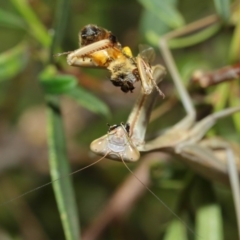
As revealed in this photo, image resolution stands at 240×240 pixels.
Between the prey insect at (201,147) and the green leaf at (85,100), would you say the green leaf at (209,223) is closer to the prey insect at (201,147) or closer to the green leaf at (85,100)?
the prey insect at (201,147)

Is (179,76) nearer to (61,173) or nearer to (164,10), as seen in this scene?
(164,10)

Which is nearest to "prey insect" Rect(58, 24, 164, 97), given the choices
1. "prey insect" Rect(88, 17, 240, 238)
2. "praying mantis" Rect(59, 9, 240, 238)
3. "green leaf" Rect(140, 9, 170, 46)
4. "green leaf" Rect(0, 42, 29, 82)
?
"praying mantis" Rect(59, 9, 240, 238)

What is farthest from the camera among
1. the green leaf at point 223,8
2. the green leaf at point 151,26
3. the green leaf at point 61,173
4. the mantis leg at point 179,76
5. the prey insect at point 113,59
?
the green leaf at point 151,26

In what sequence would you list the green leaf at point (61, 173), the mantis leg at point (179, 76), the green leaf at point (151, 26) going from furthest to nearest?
the green leaf at point (151, 26)
the mantis leg at point (179, 76)
the green leaf at point (61, 173)

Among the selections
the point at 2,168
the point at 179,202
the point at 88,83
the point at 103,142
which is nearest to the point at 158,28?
the point at 88,83

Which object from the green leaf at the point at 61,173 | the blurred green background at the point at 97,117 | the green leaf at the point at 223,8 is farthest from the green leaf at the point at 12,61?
the green leaf at the point at 223,8

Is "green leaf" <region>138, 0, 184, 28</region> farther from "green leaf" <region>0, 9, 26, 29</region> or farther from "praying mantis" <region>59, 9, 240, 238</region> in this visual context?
"green leaf" <region>0, 9, 26, 29</region>

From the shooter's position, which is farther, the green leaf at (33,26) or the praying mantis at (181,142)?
the green leaf at (33,26)
